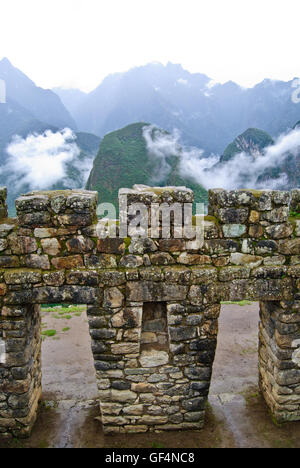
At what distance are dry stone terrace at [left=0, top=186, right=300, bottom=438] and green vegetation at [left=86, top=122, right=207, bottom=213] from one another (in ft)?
113

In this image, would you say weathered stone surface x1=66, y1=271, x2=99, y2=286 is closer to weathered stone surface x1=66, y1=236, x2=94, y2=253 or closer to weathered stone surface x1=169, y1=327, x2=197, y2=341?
weathered stone surface x1=66, y1=236, x2=94, y2=253

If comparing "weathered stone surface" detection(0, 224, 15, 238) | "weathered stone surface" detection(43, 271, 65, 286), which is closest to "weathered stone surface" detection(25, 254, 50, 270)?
"weathered stone surface" detection(43, 271, 65, 286)

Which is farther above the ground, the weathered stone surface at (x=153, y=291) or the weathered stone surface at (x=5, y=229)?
the weathered stone surface at (x=5, y=229)

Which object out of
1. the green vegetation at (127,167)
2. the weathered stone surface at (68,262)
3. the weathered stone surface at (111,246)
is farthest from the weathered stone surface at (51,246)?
the green vegetation at (127,167)

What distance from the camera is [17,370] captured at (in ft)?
15.2

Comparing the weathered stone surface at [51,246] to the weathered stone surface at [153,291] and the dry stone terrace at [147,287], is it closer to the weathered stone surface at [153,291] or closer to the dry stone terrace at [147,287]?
the dry stone terrace at [147,287]

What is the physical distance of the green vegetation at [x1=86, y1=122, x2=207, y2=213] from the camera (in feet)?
139

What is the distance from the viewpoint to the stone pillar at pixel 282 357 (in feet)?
15.4

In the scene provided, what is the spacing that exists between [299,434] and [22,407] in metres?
4.55

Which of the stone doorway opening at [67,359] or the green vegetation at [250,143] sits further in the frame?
the green vegetation at [250,143]

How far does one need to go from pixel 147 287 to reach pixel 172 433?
2.66 metres

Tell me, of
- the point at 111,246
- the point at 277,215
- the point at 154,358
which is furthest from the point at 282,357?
the point at 111,246

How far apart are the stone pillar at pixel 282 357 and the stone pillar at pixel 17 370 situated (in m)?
3.99

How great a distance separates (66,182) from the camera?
5559 cm
